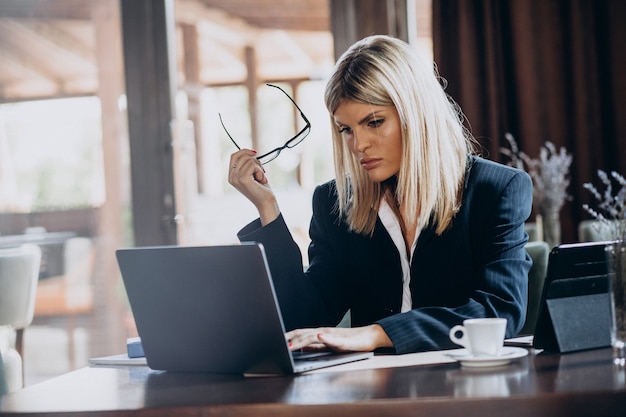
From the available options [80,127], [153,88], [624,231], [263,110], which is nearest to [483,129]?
[263,110]

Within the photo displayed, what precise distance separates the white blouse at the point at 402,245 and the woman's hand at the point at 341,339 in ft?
1.31

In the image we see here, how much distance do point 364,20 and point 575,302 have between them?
281cm

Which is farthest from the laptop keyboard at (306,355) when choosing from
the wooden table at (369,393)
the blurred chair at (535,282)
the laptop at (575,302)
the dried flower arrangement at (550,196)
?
the dried flower arrangement at (550,196)

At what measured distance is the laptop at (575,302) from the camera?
Result: 1.41m

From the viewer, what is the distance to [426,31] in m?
4.24

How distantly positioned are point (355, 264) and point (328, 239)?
112 mm

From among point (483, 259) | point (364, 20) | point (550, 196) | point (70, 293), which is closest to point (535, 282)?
point (483, 259)

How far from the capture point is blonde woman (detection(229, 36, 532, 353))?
1871 mm

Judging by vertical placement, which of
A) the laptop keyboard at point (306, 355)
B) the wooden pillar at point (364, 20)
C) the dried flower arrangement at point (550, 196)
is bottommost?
the laptop keyboard at point (306, 355)

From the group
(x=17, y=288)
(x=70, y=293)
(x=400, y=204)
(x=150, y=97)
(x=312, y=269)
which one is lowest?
(x=70, y=293)

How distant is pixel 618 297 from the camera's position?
1.35 meters

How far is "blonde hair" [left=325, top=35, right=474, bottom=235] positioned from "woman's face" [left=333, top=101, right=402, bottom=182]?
2cm

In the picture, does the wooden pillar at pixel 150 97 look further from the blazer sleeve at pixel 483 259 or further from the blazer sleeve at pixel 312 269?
the blazer sleeve at pixel 483 259

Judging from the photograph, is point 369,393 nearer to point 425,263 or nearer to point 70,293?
point 425,263
